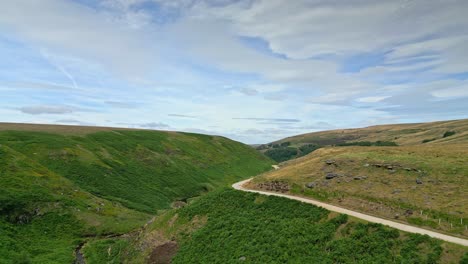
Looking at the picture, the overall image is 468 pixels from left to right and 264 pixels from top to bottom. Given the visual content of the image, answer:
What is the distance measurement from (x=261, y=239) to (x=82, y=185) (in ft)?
193

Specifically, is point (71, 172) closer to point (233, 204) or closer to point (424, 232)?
point (233, 204)

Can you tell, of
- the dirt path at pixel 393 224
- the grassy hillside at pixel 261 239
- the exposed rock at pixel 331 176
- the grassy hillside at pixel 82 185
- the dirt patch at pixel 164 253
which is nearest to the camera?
the grassy hillside at pixel 261 239

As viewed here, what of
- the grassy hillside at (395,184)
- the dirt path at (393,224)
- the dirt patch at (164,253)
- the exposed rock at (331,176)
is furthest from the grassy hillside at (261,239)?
the exposed rock at (331,176)

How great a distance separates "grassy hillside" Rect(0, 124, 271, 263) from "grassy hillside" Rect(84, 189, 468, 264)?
8.04 m

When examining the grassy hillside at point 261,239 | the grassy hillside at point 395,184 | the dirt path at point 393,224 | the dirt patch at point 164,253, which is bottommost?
the dirt patch at point 164,253

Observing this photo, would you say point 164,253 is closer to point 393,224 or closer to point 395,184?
point 393,224

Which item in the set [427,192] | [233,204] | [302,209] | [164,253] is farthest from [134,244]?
[427,192]

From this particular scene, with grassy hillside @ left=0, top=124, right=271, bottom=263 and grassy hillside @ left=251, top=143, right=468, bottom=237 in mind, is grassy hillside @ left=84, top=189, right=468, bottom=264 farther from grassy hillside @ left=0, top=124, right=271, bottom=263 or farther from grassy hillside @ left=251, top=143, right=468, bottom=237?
grassy hillside @ left=0, top=124, right=271, bottom=263

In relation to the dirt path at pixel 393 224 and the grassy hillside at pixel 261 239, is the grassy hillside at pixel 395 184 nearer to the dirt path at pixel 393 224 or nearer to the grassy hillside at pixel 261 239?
the dirt path at pixel 393 224

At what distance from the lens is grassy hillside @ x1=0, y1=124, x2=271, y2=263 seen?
5516cm

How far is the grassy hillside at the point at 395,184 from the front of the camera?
3632 cm

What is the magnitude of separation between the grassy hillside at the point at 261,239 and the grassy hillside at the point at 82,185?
8038 mm

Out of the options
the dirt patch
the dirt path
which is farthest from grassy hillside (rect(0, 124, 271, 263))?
the dirt path

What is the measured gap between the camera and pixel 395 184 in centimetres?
4578
